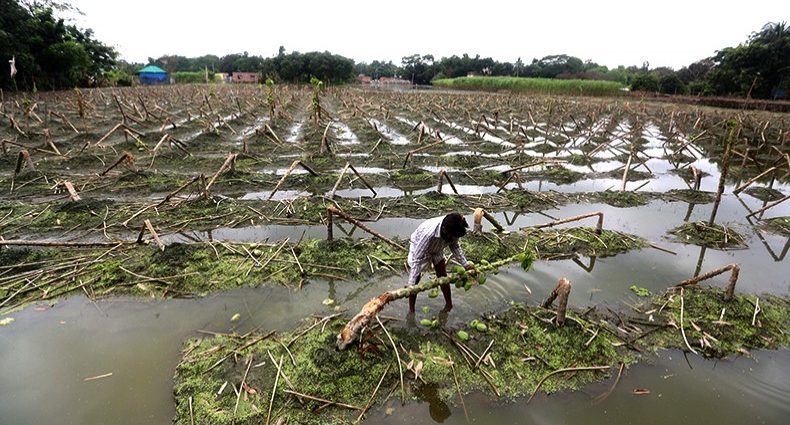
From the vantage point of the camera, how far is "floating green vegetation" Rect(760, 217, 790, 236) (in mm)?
9383

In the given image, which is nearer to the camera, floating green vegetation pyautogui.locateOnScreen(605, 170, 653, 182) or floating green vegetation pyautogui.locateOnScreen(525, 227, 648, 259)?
floating green vegetation pyautogui.locateOnScreen(525, 227, 648, 259)

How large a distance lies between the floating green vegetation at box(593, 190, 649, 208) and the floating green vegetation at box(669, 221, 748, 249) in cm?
196

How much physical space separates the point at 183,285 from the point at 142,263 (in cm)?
101

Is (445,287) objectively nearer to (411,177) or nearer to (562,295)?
(562,295)

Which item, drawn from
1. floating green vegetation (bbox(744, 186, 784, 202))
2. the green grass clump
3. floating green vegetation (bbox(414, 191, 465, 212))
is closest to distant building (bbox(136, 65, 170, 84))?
the green grass clump

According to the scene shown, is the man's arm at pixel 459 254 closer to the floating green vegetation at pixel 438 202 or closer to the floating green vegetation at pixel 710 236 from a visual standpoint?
the floating green vegetation at pixel 438 202

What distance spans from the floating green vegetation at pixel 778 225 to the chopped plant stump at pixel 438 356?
4816 mm

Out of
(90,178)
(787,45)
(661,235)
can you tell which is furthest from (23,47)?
(787,45)

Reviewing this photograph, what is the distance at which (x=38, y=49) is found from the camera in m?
28.4

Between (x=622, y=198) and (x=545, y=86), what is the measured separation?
4489 centimetres

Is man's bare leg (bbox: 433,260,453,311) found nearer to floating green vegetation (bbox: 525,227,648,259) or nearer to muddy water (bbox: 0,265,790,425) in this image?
muddy water (bbox: 0,265,790,425)

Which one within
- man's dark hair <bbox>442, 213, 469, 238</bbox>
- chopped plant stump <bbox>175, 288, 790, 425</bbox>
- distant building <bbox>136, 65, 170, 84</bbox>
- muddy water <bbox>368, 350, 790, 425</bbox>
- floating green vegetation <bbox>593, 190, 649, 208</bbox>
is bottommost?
muddy water <bbox>368, 350, 790, 425</bbox>

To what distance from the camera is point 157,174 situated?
1137cm

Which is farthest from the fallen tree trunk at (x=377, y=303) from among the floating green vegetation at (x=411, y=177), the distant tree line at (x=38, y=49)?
the distant tree line at (x=38, y=49)
